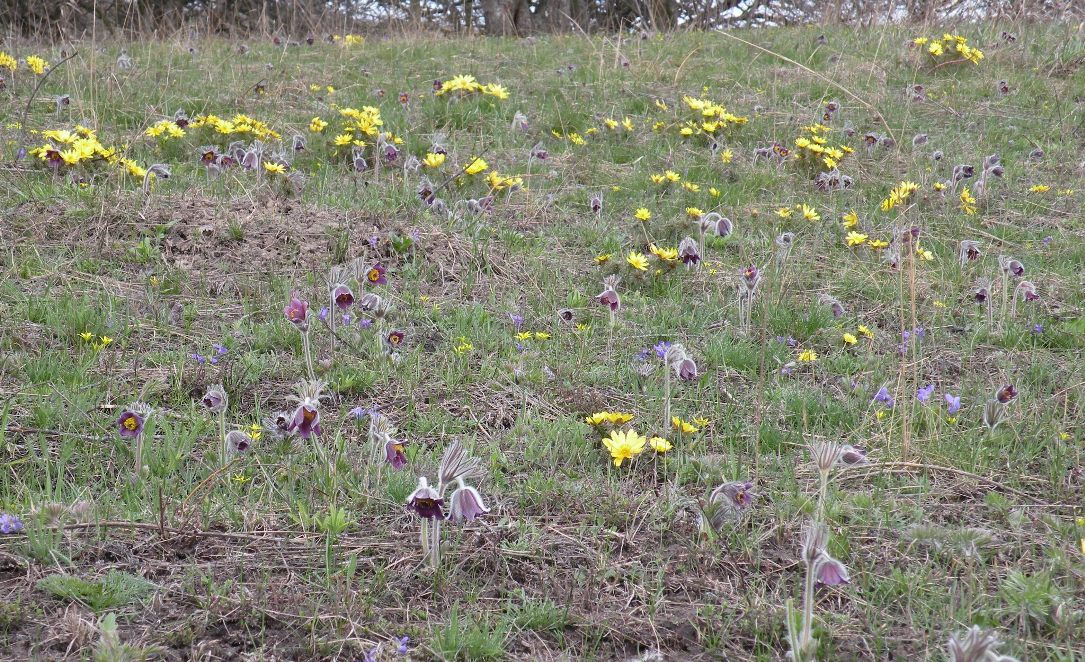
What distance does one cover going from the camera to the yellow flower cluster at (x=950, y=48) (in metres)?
8.44

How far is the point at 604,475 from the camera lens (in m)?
2.90

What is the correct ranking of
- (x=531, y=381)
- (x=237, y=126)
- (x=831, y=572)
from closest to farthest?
(x=831, y=572) < (x=531, y=381) < (x=237, y=126)

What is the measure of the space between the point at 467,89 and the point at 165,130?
2.43 metres

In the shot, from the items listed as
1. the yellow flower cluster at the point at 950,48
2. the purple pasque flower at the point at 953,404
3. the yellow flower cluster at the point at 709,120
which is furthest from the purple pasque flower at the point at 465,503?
the yellow flower cluster at the point at 950,48

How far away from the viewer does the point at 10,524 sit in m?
2.26

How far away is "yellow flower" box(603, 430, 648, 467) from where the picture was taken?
2.81 m

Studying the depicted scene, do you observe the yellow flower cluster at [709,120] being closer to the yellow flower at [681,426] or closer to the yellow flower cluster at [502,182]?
the yellow flower cluster at [502,182]

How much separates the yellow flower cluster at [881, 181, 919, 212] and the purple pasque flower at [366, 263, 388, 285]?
252 cm

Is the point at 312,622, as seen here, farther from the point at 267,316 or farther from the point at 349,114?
the point at 349,114

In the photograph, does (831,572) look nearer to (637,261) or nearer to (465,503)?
(465,503)

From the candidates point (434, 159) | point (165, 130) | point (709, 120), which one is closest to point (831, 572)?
point (434, 159)

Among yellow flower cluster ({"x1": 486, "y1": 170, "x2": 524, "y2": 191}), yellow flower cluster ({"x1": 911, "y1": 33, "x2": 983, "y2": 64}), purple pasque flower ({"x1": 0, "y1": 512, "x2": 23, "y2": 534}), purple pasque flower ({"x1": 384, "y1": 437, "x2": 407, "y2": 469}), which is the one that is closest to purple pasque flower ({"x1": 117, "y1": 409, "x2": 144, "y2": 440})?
purple pasque flower ({"x1": 0, "y1": 512, "x2": 23, "y2": 534})

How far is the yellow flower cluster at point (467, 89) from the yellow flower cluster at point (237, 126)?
162 centimetres

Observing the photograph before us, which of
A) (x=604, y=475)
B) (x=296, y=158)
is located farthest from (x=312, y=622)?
(x=296, y=158)
